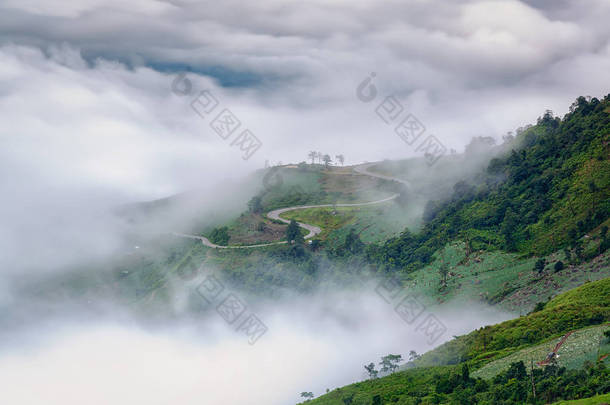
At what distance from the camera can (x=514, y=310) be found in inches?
3954

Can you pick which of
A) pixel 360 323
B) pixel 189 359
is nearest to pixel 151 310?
pixel 189 359

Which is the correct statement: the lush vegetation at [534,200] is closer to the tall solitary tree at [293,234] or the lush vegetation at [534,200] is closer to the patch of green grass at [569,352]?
the tall solitary tree at [293,234]

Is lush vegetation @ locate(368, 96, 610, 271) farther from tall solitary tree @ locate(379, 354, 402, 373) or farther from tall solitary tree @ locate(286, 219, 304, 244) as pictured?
tall solitary tree @ locate(379, 354, 402, 373)

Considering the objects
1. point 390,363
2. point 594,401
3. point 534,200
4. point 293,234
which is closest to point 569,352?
point 594,401

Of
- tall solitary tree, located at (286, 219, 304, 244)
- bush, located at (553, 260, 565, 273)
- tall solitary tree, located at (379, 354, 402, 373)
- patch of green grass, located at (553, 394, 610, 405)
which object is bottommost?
bush, located at (553, 260, 565, 273)

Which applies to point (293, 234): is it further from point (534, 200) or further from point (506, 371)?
point (506, 371)

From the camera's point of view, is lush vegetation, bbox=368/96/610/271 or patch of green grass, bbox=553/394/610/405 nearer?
patch of green grass, bbox=553/394/610/405

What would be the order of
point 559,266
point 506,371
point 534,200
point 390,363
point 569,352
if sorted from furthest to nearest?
1. point 534,200
2. point 390,363
3. point 559,266
4. point 506,371
5. point 569,352

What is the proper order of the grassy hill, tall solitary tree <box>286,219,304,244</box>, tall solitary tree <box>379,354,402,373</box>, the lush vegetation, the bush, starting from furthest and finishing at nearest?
tall solitary tree <box>286,219,304,244</box>
the lush vegetation
tall solitary tree <box>379,354,402,373</box>
the bush
the grassy hill

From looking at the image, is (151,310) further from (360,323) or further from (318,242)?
(360,323)

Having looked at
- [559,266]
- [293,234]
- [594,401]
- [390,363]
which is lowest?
[559,266]

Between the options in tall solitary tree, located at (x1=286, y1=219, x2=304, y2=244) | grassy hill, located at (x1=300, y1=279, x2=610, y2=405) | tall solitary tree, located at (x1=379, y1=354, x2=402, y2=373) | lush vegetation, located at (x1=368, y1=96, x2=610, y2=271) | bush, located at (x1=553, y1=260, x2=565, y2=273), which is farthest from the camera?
tall solitary tree, located at (x1=286, y1=219, x2=304, y2=244)

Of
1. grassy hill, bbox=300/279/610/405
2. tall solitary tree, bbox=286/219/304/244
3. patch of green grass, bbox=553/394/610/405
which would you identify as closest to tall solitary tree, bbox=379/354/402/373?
grassy hill, bbox=300/279/610/405

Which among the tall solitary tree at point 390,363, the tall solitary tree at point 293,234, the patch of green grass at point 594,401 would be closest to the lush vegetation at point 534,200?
the tall solitary tree at point 293,234
